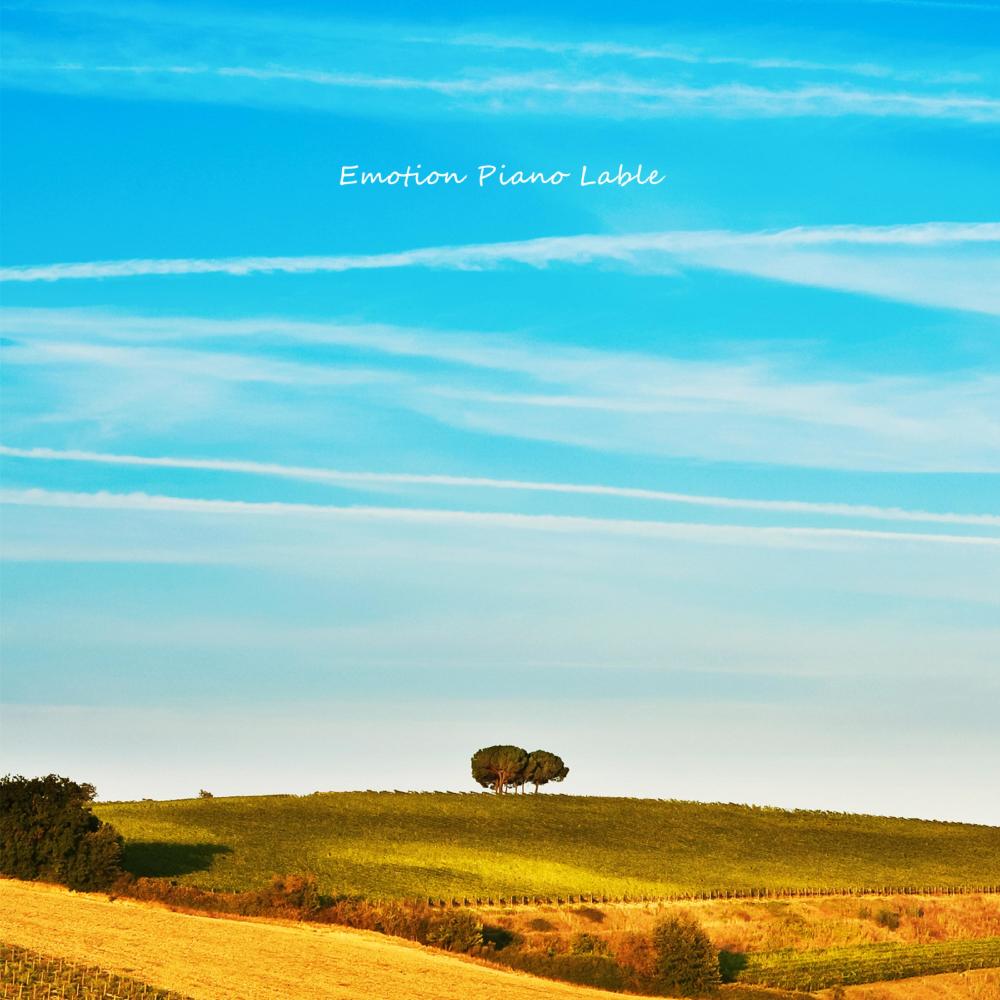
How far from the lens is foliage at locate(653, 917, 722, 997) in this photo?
7344 centimetres

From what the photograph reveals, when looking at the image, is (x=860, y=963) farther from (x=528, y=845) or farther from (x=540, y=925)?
(x=528, y=845)

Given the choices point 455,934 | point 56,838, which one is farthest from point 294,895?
point 56,838

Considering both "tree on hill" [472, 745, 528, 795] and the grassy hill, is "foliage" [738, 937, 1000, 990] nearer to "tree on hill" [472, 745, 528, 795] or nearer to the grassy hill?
the grassy hill

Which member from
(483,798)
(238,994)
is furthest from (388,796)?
(238,994)

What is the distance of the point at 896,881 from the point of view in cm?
12319

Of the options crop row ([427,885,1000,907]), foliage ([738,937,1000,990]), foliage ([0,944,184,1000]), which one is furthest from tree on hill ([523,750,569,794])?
foliage ([0,944,184,1000])

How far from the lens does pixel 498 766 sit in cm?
18238

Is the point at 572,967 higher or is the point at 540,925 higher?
the point at 540,925

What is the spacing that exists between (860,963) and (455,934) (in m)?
24.4

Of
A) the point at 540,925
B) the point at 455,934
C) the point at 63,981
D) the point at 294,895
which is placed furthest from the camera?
the point at 540,925

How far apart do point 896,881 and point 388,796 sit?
2138 inches

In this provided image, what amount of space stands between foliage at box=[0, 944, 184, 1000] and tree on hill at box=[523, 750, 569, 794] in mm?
127319

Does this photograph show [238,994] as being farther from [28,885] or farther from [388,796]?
[388,796]

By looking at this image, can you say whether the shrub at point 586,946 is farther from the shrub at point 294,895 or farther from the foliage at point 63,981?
the foliage at point 63,981
